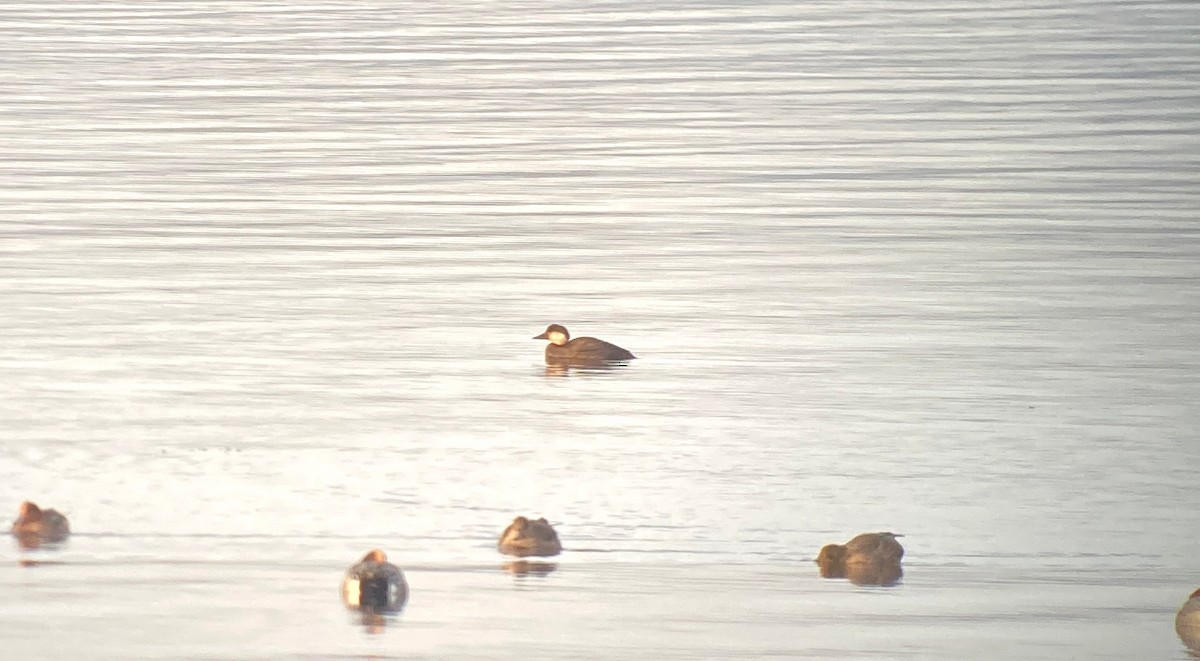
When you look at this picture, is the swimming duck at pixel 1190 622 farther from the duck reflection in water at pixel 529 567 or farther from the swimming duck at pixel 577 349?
the swimming duck at pixel 577 349

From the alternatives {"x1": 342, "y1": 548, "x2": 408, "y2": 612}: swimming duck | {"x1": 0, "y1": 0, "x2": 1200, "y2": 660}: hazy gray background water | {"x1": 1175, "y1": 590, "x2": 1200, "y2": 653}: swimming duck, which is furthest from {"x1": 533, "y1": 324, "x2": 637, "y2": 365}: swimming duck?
{"x1": 1175, "y1": 590, "x2": 1200, "y2": 653}: swimming duck

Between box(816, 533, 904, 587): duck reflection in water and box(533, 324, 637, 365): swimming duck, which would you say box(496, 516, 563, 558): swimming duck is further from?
box(533, 324, 637, 365): swimming duck

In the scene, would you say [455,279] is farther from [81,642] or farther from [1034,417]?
[81,642]

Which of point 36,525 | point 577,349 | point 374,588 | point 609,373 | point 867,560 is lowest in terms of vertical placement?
point 374,588

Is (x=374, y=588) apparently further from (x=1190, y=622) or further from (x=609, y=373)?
(x=609, y=373)

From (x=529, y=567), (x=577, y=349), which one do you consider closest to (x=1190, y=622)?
(x=529, y=567)

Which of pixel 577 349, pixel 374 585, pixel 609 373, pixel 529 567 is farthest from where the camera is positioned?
pixel 577 349

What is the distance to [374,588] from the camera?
35.6ft

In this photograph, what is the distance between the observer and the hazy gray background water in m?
11.1

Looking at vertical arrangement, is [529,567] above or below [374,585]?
above

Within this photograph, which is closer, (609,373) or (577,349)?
(609,373)

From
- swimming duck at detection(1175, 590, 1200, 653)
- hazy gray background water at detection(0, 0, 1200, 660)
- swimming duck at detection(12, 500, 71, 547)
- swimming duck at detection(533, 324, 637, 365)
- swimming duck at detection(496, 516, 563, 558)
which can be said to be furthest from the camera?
swimming duck at detection(533, 324, 637, 365)

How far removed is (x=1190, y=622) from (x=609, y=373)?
6566 mm

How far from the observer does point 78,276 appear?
2019 cm
